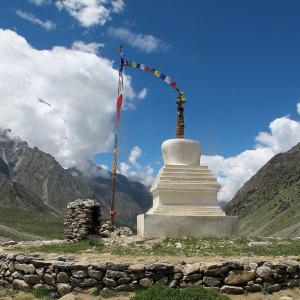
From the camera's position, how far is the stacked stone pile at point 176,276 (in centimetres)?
1222

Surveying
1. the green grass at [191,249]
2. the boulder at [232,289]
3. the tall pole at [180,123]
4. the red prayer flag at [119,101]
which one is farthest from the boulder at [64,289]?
the red prayer flag at [119,101]

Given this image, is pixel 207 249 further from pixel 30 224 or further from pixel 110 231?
pixel 30 224

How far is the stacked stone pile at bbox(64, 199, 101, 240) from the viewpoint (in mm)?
21689

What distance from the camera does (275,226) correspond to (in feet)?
298

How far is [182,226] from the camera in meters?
19.4

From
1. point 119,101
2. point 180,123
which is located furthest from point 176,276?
point 119,101

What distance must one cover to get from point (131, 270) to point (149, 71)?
595 inches

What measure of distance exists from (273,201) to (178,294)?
370 ft

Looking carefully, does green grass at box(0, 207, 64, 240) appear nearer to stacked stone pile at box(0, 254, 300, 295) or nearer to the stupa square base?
the stupa square base

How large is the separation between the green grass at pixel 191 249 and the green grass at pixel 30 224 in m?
88.9

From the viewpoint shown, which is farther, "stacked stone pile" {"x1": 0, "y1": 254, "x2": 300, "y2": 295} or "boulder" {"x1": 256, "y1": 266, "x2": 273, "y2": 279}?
"boulder" {"x1": 256, "y1": 266, "x2": 273, "y2": 279}

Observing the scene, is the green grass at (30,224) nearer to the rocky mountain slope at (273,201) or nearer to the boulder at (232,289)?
the rocky mountain slope at (273,201)

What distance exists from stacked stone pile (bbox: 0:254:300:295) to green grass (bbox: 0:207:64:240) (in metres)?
92.7

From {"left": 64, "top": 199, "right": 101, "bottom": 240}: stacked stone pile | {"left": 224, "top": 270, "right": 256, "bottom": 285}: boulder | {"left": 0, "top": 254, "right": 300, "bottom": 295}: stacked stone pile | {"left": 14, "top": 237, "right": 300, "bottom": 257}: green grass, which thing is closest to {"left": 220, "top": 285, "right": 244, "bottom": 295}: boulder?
{"left": 0, "top": 254, "right": 300, "bottom": 295}: stacked stone pile
